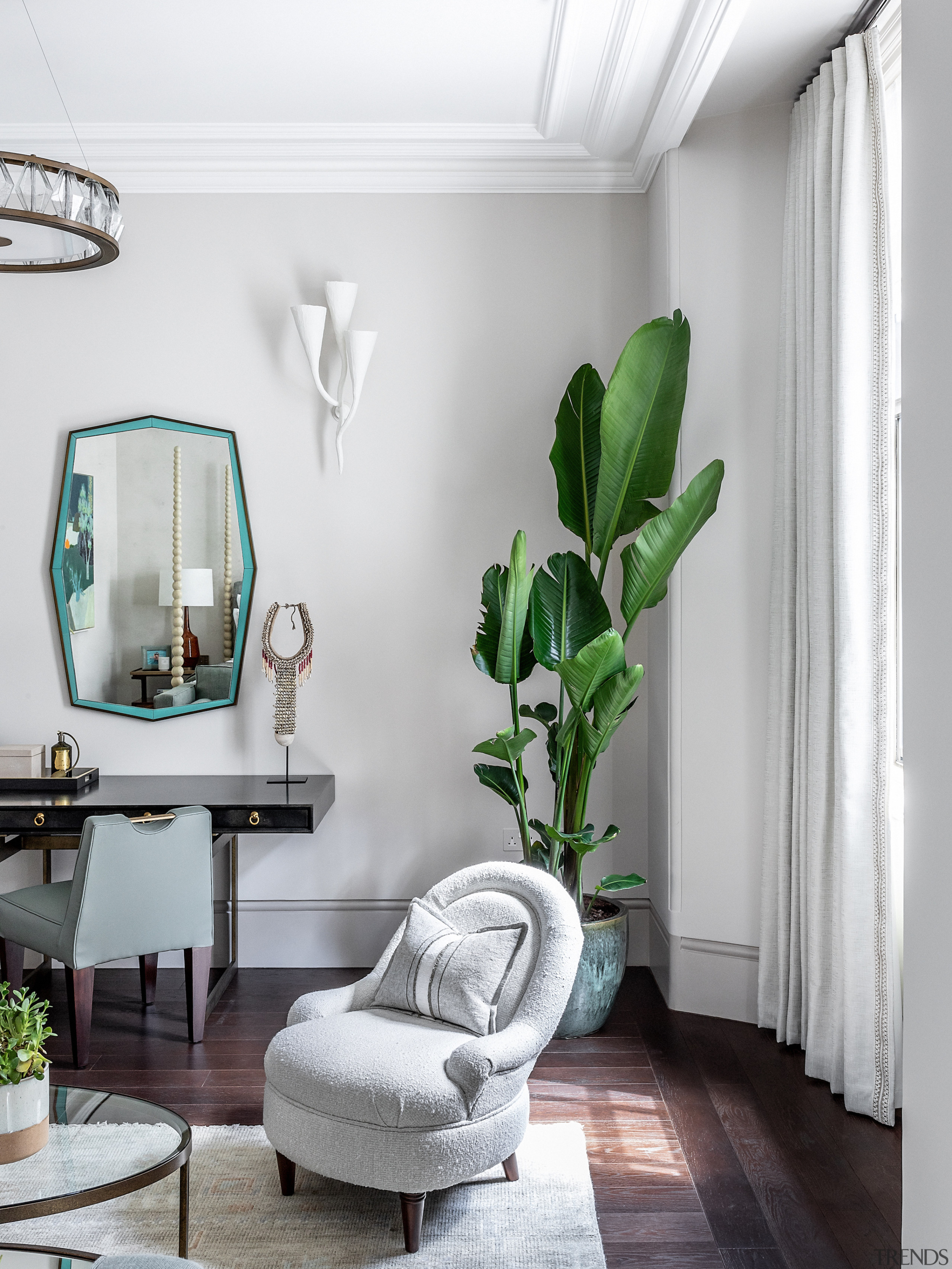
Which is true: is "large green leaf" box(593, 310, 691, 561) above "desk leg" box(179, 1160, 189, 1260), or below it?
above

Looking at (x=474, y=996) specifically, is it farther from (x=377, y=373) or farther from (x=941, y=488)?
(x=377, y=373)

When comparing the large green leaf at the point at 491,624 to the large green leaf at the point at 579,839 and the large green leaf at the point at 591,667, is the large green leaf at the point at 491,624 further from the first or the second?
the large green leaf at the point at 579,839

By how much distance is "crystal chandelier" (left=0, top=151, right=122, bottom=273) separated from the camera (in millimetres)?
2182

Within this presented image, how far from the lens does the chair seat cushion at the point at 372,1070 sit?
2.06 m

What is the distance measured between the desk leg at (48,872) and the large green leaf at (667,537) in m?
2.32

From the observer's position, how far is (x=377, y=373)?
3.79 metres

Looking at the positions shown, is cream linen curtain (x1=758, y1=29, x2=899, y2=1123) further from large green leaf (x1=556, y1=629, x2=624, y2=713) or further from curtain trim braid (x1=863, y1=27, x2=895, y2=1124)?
large green leaf (x1=556, y1=629, x2=624, y2=713)

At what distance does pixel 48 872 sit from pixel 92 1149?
1994mm

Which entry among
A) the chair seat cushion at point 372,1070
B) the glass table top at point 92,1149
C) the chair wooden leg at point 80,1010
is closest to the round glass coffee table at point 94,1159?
the glass table top at point 92,1149

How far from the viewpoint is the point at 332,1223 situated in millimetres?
2186

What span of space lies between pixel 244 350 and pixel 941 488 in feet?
10.6

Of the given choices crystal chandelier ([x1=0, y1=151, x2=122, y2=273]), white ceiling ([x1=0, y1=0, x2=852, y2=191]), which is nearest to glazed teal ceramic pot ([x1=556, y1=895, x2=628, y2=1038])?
crystal chandelier ([x1=0, y1=151, x2=122, y2=273])

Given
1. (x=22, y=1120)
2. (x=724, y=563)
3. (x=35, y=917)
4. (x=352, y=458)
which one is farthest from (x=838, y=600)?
(x=35, y=917)

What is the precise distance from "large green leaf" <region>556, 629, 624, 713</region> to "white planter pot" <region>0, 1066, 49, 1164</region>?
1725 millimetres
